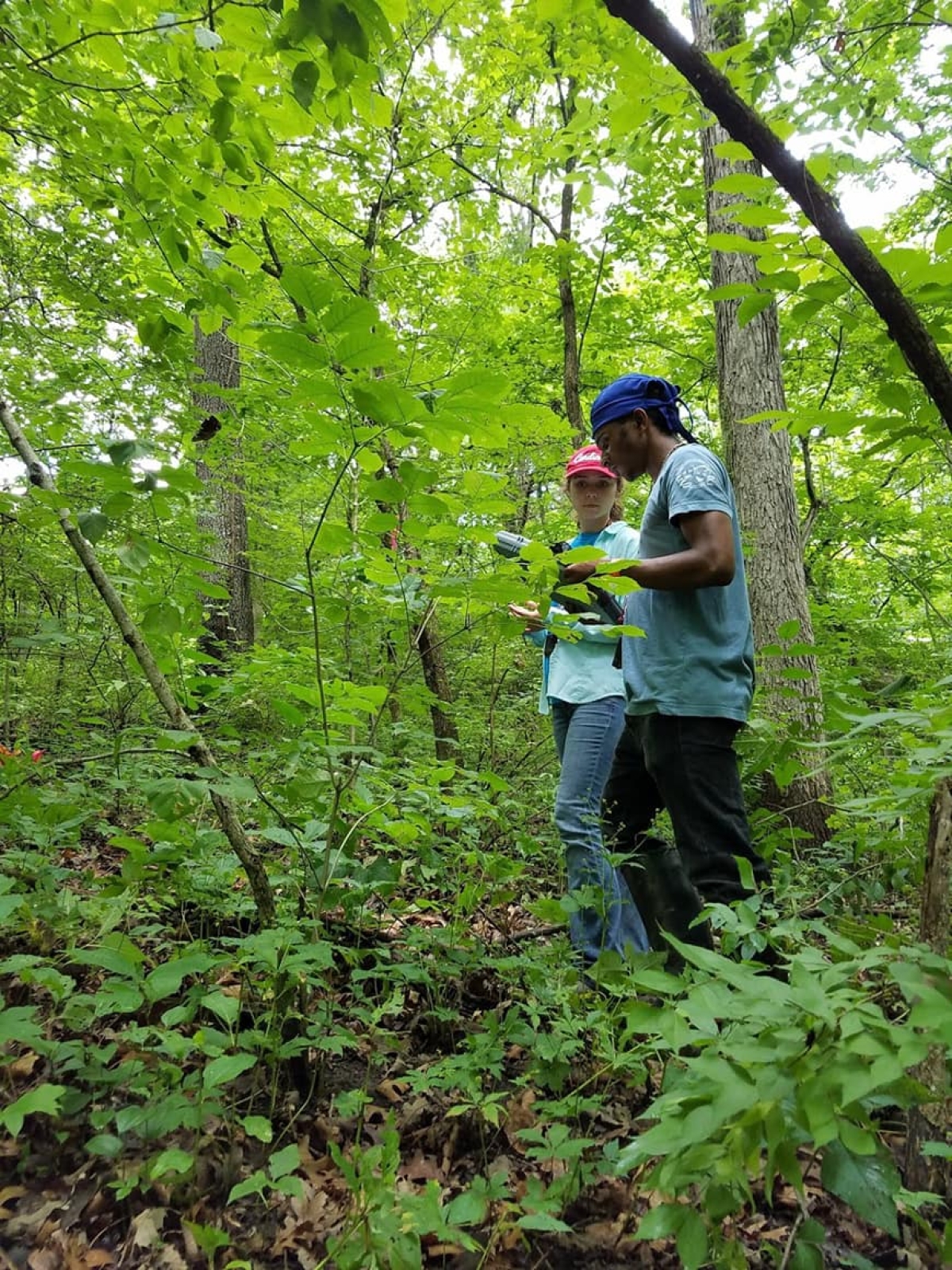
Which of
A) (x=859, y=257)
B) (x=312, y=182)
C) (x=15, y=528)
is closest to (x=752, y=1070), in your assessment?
(x=859, y=257)

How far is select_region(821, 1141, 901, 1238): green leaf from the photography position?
0.81 m

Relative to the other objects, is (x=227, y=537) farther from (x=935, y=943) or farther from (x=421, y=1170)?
(x=935, y=943)

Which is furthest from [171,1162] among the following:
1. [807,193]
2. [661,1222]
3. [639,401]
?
[639,401]

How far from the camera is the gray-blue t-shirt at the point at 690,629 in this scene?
6.57ft

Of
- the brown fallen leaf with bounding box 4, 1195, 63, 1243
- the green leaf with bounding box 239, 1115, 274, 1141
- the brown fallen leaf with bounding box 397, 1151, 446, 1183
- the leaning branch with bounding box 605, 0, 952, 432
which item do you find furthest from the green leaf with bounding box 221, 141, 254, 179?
the brown fallen leaf with bounding box 397, 1151, 446, 1183

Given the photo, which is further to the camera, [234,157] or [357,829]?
[357,829]

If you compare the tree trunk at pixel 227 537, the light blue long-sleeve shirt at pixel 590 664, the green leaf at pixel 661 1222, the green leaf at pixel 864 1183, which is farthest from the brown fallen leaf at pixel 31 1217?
the tree trunk at pixel 227 537

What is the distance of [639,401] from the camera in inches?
90.1

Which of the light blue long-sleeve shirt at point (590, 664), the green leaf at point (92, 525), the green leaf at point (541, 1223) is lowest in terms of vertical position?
the green leaf at point (541, 1223)

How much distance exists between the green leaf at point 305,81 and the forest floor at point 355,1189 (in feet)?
6.06

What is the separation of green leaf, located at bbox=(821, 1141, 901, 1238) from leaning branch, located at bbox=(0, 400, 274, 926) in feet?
4.69

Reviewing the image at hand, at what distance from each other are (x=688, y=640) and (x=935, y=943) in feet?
3.44

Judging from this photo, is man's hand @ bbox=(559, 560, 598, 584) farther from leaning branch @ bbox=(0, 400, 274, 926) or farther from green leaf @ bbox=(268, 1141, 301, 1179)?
green leaf @ bbox=(268, 1141, 301, 1179)

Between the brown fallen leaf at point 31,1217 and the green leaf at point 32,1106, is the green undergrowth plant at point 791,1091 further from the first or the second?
the brown fallen leaf at point 31,1217
